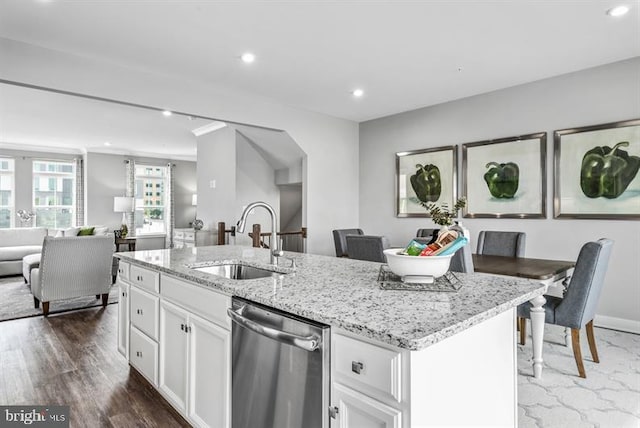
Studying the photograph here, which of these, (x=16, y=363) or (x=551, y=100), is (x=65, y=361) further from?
(x=551, y=100)

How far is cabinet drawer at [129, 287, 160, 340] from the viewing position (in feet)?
7.28

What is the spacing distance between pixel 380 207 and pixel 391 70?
7.73ft

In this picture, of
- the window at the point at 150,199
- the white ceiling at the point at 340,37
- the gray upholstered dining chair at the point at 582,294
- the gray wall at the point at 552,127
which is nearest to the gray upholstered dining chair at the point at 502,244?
the gray wall at the point at 552,127

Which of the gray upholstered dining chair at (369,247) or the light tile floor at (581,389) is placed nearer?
the light tile floor at (581,389)

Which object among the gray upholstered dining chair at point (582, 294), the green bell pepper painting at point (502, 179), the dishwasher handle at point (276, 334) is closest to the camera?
the dishwasher handle at point (276, 334)

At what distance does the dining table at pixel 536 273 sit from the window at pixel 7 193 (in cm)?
902

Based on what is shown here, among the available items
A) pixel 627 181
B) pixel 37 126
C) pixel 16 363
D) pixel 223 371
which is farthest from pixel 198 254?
pixel 37 126

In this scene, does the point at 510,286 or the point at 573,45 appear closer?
the point at 510,286

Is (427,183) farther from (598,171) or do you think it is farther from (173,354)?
(173,354)

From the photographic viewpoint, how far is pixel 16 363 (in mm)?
2814

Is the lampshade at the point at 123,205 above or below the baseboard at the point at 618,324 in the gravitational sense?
above

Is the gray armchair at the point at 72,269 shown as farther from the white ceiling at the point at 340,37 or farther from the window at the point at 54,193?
the window at the point at 54,193

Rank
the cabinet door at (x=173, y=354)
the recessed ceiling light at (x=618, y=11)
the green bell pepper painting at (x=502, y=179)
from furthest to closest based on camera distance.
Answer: the green bell pepper painting at (x=502, y=179), the recessed ceiling light at (x=618, y=11), the cabinet door at (x=173, y=354)

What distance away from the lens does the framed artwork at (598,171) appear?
11.3 feet
